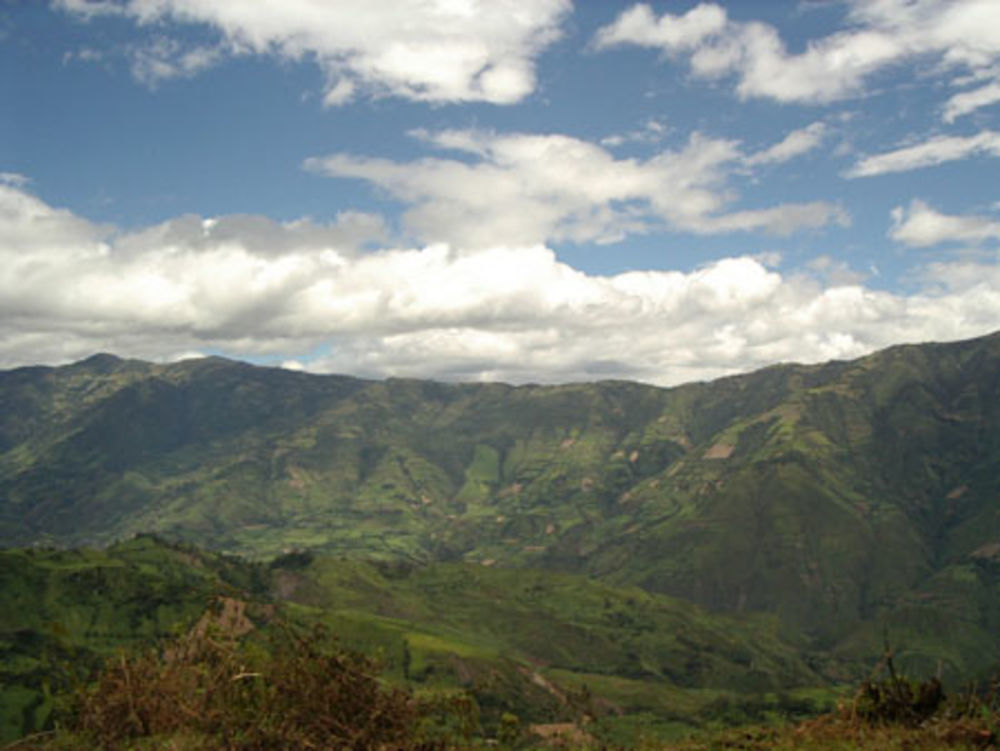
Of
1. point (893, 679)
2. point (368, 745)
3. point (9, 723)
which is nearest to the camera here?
point (368, 745)

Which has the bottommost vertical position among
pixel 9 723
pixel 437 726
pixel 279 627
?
pixel 9 723

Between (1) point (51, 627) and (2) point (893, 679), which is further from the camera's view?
(2) point (893, 679)

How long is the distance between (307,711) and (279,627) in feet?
8.13

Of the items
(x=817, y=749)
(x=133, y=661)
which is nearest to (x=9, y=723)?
(x=133, y=661)

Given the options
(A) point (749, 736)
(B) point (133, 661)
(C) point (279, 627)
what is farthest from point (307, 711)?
(A) point (749, 736)

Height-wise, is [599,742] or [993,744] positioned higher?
[993,744]

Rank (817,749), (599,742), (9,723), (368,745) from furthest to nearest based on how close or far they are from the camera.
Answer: (9,723) → (599,742) → (817,749) → (368,745)

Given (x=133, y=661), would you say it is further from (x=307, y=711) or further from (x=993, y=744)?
(x=993, y=744)

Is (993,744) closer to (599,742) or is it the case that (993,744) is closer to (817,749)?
(817,749)

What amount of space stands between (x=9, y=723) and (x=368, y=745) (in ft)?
532

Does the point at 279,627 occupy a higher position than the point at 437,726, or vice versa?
the point at 279,627

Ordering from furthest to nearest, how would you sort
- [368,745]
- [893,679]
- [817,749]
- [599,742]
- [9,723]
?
[9,723] < [599,742] < [893,679] < [817,749] < [368,745]

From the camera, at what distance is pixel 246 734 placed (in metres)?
14.7

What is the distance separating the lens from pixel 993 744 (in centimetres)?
1536
